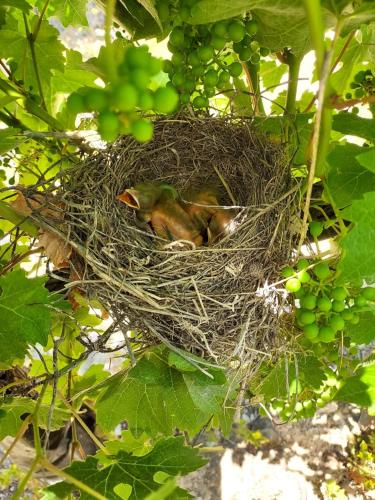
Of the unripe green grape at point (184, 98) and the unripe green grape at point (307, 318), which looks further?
the unripe green grape at point (184, 98)

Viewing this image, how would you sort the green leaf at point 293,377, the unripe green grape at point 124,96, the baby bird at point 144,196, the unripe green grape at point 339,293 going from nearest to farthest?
1. the unripe green grape at point 124,96
2. the unripe green grape at point 339,293
3. the baby bird at point 144,196
4. the green leaf at point 293,377

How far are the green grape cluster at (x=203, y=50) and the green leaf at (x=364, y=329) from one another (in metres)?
0.59

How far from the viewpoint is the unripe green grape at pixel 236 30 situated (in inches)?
40.2

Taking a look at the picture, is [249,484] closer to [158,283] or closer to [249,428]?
[249,428]

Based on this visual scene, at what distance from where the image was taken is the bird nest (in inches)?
44.4

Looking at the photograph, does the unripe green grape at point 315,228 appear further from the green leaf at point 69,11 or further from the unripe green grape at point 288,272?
the green leaf at point 69,11

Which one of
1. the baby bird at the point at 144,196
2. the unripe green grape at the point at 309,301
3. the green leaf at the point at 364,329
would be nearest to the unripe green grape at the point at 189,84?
the baby bird at the point at 144,196

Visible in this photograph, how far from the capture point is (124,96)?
0.44 m

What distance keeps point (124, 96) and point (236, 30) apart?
67cm

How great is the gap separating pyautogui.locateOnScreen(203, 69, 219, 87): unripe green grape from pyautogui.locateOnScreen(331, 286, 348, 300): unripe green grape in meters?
0.51

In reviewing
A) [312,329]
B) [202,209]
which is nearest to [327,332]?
[312,329]

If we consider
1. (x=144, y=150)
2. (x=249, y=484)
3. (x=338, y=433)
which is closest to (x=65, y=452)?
(x=144, y=150)

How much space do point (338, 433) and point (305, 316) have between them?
8.83 feet

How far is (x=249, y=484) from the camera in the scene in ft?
10.9
